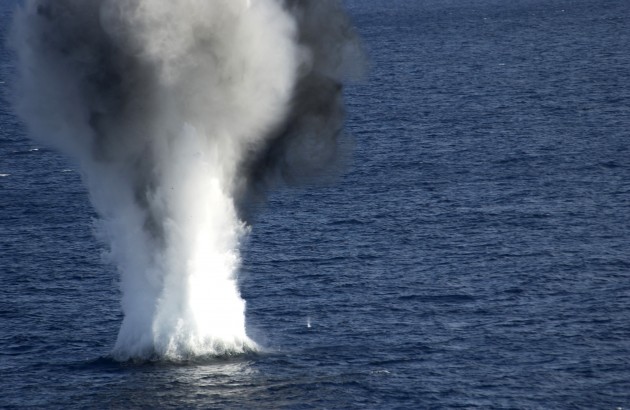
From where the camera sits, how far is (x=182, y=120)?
116 m

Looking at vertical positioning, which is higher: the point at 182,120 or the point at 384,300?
the point at 182,120

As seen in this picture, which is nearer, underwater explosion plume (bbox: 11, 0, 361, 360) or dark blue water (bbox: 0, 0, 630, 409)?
underwater explosion plume (bbox: 11, 0, 361, 360)

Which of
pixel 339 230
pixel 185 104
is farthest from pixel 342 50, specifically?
pixel 339 230

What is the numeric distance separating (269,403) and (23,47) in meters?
38.6

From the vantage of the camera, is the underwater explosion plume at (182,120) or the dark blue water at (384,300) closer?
the underwater explosion plume at (182,120)

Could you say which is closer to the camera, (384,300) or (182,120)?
(182,120)

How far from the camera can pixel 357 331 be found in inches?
5113

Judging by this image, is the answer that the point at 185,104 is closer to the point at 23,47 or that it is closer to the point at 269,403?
the point at 23,47

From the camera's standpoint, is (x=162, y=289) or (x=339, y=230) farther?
(x=339, y=230)

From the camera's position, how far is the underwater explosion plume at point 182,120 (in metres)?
112

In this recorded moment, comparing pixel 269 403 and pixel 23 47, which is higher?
pixel 23 47

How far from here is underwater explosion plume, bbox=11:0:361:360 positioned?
112 meters

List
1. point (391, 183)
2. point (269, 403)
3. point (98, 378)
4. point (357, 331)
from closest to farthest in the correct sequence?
point (269, 403) < point (98, 378) < point (357, 331) < point (391, 183)

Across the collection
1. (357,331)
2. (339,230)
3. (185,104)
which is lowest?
(357,331)
